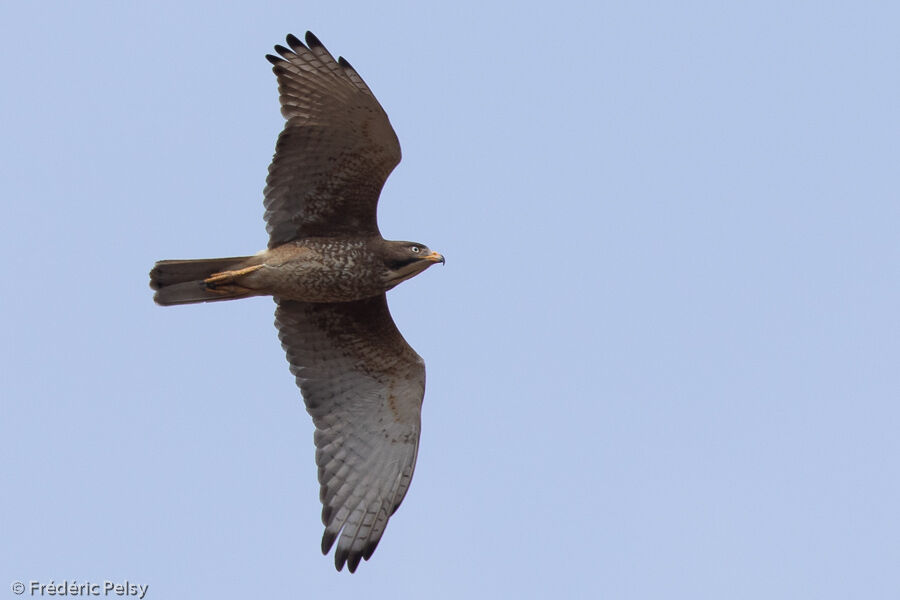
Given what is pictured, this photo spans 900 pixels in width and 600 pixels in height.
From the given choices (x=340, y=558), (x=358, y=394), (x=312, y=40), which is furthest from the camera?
(x=358, y=394)

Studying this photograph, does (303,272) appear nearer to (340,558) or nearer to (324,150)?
(324,150)

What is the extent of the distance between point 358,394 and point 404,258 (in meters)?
1.56

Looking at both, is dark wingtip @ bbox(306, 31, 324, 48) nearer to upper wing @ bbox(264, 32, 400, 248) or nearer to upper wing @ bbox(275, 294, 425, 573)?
upper wing @ bbox(264, 32, 400, 248)

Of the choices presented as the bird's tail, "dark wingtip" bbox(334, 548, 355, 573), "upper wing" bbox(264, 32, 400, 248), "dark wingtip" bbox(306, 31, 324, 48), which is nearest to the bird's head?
"upper wing" bbox(264, 32, 400, 248)

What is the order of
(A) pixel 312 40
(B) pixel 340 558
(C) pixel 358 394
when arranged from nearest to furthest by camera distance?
(A) pixel 312 40, (B) pixel 340 558, (C) pixel 358 394

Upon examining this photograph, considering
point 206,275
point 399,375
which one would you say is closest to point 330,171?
point 206,275

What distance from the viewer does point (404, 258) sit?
11.5 metres

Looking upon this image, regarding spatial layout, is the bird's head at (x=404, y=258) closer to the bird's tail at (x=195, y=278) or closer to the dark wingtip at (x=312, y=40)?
the bird's tail at (x=195, y=278)

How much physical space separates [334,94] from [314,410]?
310cm

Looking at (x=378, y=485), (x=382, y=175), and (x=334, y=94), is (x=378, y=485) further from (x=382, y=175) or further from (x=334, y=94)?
(x=334, y=94)

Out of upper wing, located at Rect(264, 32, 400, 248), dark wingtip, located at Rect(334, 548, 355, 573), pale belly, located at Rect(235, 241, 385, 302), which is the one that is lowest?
dark wingtip, located at Rect(334, 548, 355, 573)

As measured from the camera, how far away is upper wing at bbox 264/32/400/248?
11.0 m

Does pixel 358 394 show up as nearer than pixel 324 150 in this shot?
No

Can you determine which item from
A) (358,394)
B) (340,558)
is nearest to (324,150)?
(358,394)
